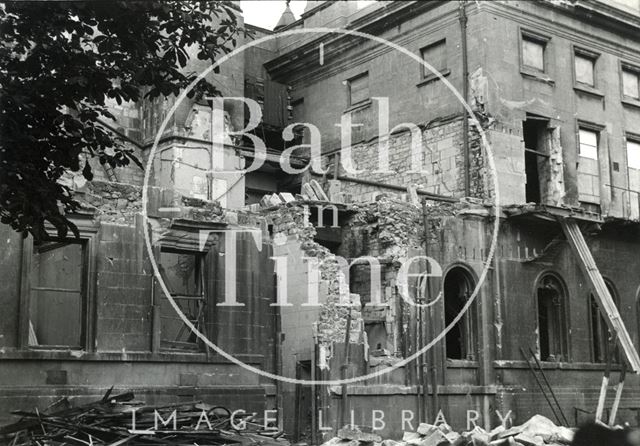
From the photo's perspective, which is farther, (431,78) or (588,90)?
(588,90)

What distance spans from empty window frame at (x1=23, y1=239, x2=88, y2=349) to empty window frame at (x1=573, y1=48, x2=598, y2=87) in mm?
16069

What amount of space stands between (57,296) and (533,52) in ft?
50.9

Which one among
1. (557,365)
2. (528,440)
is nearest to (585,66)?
(557,365)

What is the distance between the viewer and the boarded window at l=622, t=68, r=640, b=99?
1184 inches

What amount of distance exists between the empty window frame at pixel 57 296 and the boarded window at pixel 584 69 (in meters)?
16.1

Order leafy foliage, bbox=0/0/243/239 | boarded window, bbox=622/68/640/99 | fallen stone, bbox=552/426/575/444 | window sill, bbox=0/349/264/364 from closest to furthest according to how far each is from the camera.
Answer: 1. leafy foliage, bbox=0/0/243/239
2. window sill, bbox=0/349/264/364
3. fallen stone, bbox=552/426/575/444
4. boarded window, bbox=622/68/640/99

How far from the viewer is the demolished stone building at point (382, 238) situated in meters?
18.5

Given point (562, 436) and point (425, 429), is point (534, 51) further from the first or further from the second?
point (425, 429)

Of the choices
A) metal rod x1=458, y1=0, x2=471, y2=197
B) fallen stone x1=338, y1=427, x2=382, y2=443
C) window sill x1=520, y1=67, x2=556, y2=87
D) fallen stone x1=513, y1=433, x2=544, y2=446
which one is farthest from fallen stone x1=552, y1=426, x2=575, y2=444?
window sill x1=520, y1=67, x2=556, y2=87

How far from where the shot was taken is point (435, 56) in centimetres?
2792

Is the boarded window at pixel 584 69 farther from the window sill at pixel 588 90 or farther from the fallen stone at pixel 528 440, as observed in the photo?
the fallen stone at pixel 528 440

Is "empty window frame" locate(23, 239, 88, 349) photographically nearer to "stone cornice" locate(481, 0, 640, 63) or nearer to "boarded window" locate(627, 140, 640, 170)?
"stone cornice" locate(481, 0, 640, 63)

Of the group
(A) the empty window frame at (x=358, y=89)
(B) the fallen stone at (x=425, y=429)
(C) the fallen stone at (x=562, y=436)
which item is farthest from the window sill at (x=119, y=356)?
(A) the empty window frame at (x=358, y=89)

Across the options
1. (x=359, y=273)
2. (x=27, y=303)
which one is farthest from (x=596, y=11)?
(x=27, y=303)
